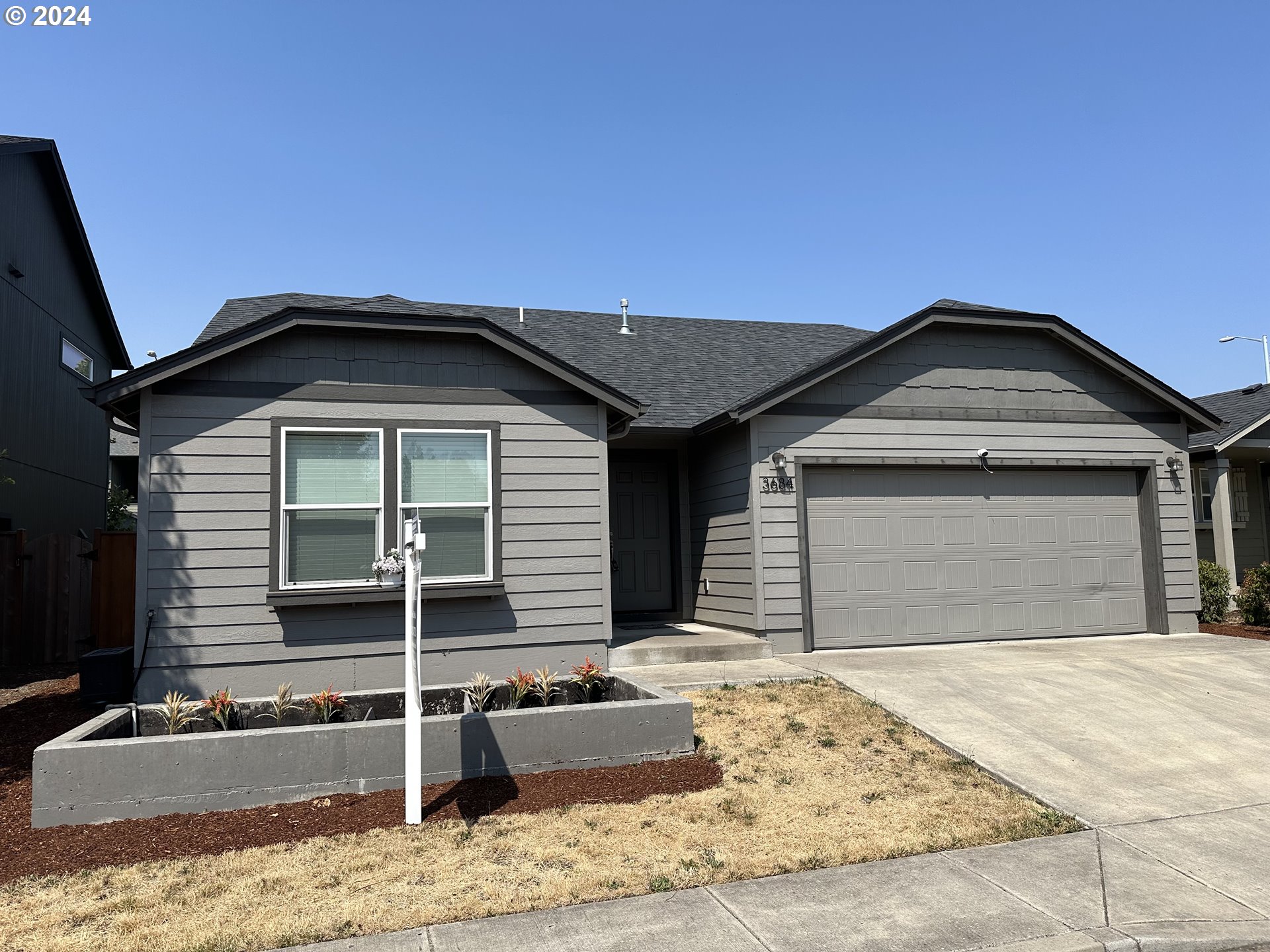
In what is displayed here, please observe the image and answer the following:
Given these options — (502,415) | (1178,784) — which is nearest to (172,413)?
(502,415)

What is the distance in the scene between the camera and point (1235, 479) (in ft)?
57.2

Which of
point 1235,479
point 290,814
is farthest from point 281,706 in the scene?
point 1235,479

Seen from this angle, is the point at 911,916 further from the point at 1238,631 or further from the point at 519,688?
the point at 1238,631

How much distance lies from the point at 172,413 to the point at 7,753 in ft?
10.3

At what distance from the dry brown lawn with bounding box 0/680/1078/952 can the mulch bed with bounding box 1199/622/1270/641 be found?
7568 millimetres

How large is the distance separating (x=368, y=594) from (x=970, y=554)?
7426 millimetres

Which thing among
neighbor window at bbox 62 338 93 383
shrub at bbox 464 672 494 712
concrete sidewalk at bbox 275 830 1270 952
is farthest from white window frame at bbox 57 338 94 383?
concrete sidewalk at bbox 275 830 1270 952

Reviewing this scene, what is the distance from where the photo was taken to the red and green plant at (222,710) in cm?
582

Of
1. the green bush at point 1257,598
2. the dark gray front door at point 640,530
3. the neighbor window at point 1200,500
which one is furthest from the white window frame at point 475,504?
the neighbor window at point 1200,500

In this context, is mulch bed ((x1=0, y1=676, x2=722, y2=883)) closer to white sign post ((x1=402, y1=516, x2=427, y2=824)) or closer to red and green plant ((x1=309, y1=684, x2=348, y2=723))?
white sign post ((x1=402, y1=516, x2=427, y2=824))

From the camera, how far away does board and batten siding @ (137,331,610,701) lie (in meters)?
7.84

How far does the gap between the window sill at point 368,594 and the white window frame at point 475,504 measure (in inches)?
2.8

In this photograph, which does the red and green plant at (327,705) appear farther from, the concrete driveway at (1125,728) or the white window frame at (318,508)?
the concrete driveway at (1125,728)

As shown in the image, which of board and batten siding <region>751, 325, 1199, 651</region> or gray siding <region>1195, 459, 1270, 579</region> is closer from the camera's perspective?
board and batten siding <region>751, 325, 1199, 651</region>
